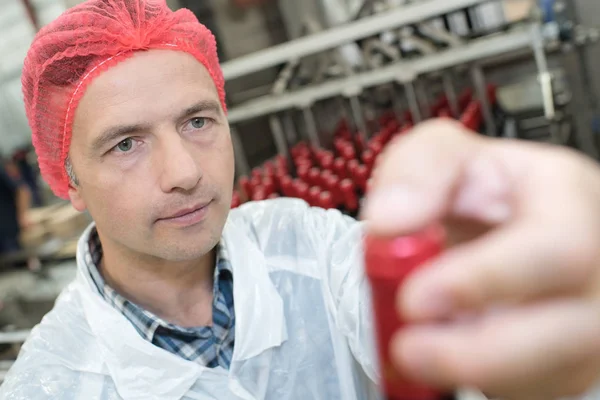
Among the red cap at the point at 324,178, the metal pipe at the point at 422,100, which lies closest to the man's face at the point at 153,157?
the red cap at the point at 324,178

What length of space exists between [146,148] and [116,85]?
0.14m

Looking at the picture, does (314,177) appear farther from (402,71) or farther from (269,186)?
(402,71)

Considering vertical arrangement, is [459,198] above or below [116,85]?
below

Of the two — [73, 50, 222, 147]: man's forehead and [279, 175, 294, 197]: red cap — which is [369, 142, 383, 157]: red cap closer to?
[279, 175, 294, 197]: red cap

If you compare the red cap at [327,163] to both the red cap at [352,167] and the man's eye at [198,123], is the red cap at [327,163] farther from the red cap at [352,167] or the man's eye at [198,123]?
the man's eye at [198,123]

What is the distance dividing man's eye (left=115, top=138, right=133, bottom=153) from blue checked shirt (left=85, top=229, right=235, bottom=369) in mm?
329

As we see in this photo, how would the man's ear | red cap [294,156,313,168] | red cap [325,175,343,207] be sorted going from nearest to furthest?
1. the man's ear
2. red cap [325,175,343,207]
3. red cap [294,156,313,168]

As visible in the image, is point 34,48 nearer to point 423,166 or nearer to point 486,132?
point 423,166

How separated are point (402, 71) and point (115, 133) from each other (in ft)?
5.01

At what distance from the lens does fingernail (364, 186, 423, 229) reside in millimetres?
331

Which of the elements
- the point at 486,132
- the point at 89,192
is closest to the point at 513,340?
the point at 89,192

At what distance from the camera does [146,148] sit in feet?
3.21

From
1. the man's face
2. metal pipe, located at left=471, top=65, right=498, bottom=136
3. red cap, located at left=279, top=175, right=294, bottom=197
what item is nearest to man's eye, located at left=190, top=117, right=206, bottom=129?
the man's face

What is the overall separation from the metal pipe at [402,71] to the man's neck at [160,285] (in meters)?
1.40
